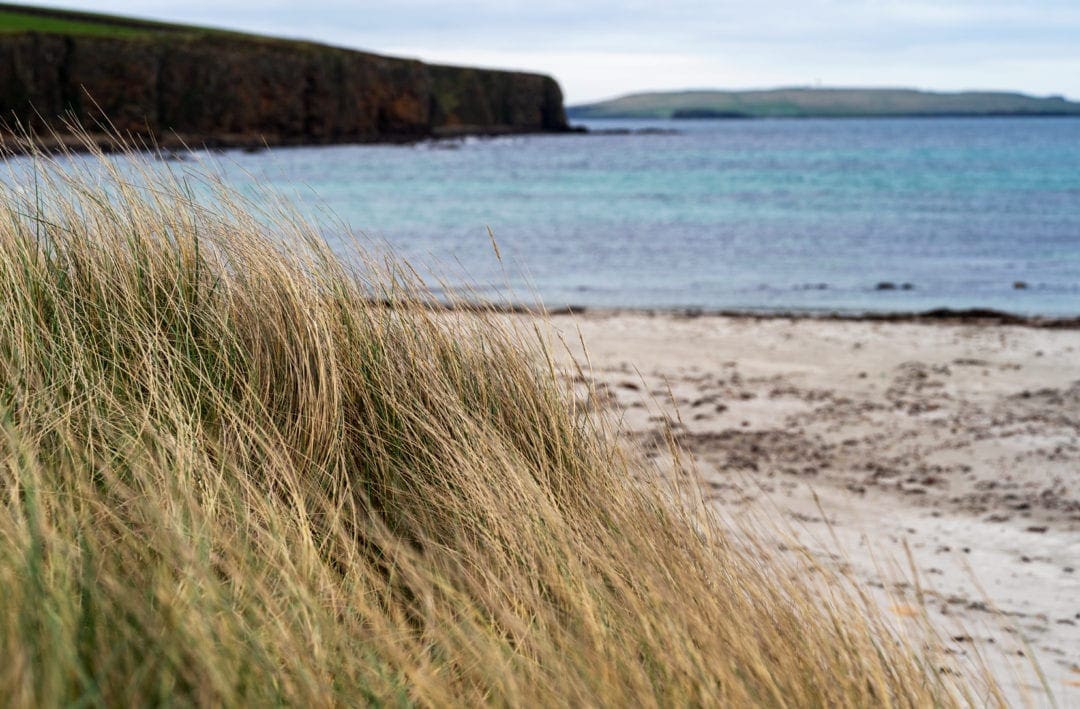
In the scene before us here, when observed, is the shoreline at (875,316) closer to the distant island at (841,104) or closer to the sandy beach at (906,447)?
the sandy beach at (906,447)

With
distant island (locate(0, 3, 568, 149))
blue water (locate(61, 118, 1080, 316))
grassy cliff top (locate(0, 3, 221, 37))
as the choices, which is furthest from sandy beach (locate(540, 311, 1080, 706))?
grassy cliff top (locate(0, 3, 221, 37))

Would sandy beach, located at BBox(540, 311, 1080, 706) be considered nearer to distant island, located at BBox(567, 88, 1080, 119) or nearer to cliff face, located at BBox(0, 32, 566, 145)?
cliff face, located at BBox(0, 32, 566, 145)

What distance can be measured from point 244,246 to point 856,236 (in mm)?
18180

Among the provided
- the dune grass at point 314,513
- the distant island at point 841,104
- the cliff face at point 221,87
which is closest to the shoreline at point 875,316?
the dune grass at point 314,513

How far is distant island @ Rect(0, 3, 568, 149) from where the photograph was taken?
147 ft

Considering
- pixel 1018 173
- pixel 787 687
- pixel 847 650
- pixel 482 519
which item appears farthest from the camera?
pixel 1018 173

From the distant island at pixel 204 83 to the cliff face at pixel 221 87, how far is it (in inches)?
2.0

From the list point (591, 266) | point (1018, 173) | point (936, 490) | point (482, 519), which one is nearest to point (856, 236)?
point (591, 266)

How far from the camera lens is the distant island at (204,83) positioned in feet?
147

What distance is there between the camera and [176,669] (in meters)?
1.43

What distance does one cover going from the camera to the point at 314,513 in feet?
7.22

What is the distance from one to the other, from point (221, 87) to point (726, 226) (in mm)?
36505

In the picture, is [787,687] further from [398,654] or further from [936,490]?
[936,490]

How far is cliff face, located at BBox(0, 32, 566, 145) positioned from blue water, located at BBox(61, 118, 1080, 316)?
7.82 m
